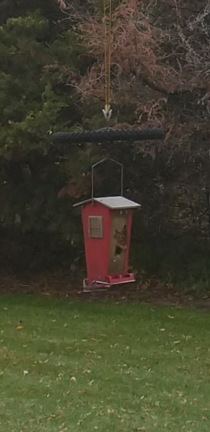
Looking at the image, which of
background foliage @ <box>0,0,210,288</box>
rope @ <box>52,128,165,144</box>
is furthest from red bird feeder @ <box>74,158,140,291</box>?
background foliage @ <box>0,0,210,288</box>

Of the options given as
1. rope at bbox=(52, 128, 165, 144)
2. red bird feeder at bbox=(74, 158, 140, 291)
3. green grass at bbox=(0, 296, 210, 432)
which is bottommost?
green grass at bbox=(0, 296, 210, 432)

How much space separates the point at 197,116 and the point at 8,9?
3.52 m

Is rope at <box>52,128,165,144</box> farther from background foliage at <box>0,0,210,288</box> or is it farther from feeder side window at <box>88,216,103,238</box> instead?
background foliage at <box>0,0,210,288</box>

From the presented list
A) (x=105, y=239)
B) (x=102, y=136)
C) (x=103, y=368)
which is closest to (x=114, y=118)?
(x=103, y=368)

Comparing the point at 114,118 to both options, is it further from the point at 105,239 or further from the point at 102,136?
the point at 102,136

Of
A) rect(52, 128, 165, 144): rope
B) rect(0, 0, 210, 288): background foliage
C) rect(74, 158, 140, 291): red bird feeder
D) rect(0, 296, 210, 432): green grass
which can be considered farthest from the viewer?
rect(0, 0, 210, 288): background foliage

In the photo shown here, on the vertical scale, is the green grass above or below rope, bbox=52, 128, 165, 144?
below

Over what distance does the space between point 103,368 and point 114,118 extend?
3.06 metres

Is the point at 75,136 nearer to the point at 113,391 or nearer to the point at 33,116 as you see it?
the point at 113,391

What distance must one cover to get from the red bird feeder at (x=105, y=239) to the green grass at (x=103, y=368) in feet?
2.92

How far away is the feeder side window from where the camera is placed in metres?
5.51

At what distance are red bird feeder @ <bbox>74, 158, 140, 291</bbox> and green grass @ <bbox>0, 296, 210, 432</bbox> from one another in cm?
89

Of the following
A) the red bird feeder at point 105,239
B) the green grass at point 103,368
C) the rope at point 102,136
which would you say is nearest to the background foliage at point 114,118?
the green grass at point 103,368

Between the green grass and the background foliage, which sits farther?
the background foliage
